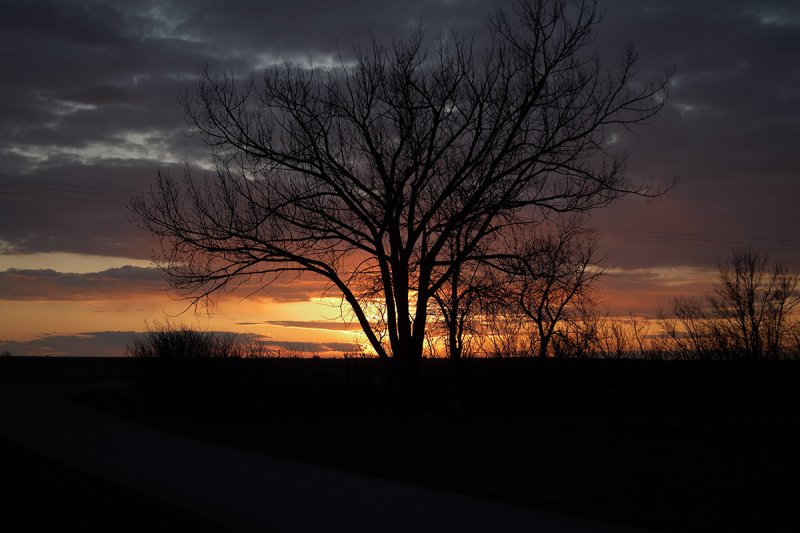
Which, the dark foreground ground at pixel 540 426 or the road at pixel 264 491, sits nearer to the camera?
the road at pixel 264 491

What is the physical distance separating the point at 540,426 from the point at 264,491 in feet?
47.1

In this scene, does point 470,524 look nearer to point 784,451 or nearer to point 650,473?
point 650,473

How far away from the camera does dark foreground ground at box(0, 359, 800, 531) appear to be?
476 inches

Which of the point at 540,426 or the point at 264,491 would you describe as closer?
the point at 264,491

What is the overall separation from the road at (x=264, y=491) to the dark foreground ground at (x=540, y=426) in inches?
34.6

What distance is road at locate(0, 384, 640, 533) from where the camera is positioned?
9.41 meters

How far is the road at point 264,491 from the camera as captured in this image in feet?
30.9

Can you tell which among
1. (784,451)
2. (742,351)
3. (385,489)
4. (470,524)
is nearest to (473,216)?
(784,451)

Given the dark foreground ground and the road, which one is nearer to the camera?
the road

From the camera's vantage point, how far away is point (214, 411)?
27031 millimetres

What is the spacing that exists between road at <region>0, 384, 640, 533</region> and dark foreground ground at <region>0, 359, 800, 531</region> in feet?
2.89

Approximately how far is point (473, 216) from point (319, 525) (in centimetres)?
1563

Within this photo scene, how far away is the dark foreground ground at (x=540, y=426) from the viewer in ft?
39.7

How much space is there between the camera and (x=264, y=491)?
11.5 meters
